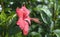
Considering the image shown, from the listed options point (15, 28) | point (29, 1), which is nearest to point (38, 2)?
point (29, 1)

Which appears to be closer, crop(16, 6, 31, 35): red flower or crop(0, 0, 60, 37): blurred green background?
crop(16, 6, 31, 35): red flower

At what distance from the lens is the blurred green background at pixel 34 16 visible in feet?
3.09

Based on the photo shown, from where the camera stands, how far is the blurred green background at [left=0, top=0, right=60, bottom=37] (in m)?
0.94

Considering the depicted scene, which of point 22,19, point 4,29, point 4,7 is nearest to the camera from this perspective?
point 22,19

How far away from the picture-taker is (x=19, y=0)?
110cm

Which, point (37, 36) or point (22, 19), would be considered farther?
point (37, 36)

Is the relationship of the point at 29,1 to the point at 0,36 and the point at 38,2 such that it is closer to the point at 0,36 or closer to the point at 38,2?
Answer: the point at 38,2

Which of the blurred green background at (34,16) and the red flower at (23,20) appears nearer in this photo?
the red flower at (23,20)

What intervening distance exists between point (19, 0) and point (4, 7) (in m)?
0.10

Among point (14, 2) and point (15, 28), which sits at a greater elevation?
point (14, 2)

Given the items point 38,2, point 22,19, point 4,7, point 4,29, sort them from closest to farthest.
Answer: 1. point 22,19
2. point 4,29
3. point 4,7
4. point 38,2

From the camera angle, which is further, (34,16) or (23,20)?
(34,16)

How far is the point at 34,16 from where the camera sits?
112cm

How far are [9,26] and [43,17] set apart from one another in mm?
195
